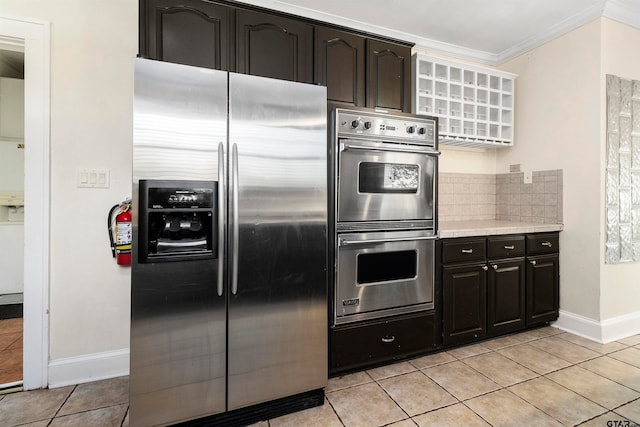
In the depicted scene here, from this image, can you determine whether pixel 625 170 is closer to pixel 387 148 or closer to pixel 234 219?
pixel 387 148

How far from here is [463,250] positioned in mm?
2418

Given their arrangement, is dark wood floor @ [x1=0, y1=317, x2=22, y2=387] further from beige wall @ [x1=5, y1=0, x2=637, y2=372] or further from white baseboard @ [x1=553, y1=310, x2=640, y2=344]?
white baseboard @ [x1=553, y1=310, x2=640, y2=344]

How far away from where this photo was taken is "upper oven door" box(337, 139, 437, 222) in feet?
6.78

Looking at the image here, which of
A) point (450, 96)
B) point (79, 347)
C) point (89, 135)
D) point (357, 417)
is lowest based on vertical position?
point (357, 417)

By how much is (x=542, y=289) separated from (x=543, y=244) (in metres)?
0.40

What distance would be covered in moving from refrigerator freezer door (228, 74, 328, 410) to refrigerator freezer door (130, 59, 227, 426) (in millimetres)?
87

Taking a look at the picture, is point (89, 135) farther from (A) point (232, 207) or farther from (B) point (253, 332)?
(B) point (253, 332)

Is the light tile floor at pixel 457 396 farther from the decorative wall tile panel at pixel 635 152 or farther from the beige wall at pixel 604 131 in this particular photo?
the decorative wall tile panel at pixel 635 152

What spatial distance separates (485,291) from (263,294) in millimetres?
1844

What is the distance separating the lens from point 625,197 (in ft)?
8.77

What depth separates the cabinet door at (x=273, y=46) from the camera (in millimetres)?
2068

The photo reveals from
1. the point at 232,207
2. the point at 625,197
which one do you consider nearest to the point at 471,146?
the point at 625,197

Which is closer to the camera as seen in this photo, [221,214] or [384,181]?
[221,214]

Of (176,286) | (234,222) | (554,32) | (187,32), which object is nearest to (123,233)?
(176,286)
